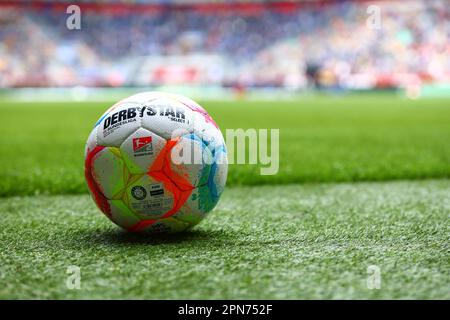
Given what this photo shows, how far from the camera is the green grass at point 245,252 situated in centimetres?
208

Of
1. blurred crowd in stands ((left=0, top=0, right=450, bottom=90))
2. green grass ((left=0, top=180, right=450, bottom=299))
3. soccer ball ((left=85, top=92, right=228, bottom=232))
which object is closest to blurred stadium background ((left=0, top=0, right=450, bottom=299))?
green grass ((left=0, top=180, right=450, bottom=299))

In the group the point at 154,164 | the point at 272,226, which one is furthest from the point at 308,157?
the point at 154,164

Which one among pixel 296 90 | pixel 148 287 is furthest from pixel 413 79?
pixel 148 287

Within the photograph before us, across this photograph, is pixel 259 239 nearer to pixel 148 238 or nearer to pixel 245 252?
pixel 245 252

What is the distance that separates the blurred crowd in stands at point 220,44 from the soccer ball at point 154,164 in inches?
1400

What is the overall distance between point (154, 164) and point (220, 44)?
4027 centimetres

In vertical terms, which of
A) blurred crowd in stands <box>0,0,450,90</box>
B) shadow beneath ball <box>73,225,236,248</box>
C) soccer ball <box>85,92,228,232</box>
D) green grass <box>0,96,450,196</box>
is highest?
blurred crowd in stands <box>0,0,450,90</box>

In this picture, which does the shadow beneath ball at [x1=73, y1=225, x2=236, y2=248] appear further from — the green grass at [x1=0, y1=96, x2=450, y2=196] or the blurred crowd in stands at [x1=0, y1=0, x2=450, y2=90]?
the blurred crowd in stands at [x1=0, y1=0, x2=450, y2=90]

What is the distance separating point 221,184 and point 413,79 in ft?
114

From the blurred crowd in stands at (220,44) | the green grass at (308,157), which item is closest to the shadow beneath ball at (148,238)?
the green grass at (308,157)

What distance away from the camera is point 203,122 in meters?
2.93

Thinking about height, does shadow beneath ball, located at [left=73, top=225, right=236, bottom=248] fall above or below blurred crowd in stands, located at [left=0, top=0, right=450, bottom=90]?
below

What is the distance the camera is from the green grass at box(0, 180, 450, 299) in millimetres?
2076

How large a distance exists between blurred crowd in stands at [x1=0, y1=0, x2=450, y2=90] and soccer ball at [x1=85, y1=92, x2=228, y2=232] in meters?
35.6
